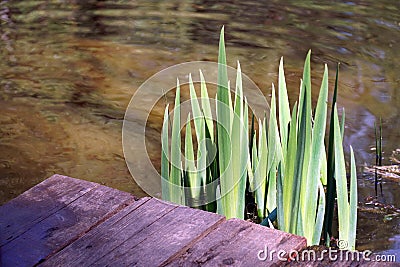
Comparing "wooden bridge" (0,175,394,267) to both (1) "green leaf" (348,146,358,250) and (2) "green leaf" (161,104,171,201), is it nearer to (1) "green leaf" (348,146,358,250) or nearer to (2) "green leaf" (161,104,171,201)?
(2) "green leaf" (161,104,171,201)

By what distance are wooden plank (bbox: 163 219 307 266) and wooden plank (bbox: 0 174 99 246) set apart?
0.30 meters

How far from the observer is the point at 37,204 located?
133 cm

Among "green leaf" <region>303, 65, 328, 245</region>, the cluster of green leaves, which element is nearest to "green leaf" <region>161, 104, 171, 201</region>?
the cluster of green leaves

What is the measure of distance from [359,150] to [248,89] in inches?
34.4

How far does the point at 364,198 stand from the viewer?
2.47 metres

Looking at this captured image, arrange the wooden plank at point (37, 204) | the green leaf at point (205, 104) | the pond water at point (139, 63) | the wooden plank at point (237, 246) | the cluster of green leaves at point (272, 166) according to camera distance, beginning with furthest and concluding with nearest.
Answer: the pond water at point (139, 63) → the green leaf at point (205, 104) → the cluster of green leaves at point (272, 166) → the wooden plank at point (37, 204) → the wooden plank at point (237, 246)

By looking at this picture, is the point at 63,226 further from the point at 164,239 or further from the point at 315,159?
the point at 315,159

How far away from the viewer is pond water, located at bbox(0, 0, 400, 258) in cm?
286

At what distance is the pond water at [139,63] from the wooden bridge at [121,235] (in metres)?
1.11

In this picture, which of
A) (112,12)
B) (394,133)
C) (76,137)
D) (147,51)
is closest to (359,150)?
(394,133)

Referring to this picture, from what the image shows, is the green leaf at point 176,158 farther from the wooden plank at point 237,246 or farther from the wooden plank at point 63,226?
the wooden plank at point 237,246

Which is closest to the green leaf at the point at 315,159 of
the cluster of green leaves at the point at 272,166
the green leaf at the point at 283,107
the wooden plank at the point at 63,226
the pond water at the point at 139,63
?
the cluster of green leaves at the point at 272,166

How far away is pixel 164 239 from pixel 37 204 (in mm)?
294

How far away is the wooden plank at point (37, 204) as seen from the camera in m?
1.24
